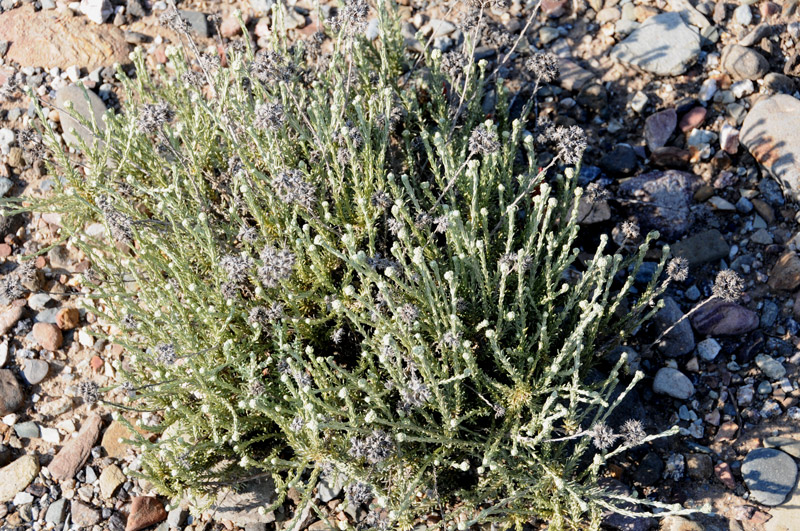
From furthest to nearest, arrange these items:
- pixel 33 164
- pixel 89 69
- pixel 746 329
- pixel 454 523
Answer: pixel 89 69, pixel 33 164, pixel 746 329, pixel 454 523

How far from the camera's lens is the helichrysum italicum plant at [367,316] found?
3.90m

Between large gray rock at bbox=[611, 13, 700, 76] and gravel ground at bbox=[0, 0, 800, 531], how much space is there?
15 millimetres

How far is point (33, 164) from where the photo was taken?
611 cm

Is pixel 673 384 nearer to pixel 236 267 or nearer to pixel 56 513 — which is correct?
pixel 236 267

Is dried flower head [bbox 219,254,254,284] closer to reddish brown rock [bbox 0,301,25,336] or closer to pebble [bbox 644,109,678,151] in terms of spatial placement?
reddish brown rock [bbox 0,301,25,336]

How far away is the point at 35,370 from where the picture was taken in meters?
5.37

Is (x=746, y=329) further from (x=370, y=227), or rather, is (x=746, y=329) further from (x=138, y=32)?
(x=138, y=32)

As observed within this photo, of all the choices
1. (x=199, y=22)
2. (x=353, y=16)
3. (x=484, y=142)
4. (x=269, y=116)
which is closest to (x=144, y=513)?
(x=269, y=116)

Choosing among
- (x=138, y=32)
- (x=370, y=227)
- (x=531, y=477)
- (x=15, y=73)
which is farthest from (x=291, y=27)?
(x=531, y=477)

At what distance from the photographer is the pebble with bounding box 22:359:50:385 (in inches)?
211

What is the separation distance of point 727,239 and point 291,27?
434 centimetres

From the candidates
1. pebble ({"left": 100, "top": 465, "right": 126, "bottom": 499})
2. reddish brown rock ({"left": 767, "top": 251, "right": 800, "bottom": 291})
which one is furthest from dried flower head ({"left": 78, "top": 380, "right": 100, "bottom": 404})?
reddish brown rock ({"left": 767, "top": 251, "right": 800, "bottom": 291})

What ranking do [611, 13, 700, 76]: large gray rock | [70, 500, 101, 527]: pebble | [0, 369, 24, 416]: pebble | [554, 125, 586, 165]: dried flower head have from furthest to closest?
[611, 13, 700, 76]: large gray rock → [0, 369, 24, 416]: pebble → [70, 500, 101, 527]: pebble → [554, 125, 586, 165]: dried flower head

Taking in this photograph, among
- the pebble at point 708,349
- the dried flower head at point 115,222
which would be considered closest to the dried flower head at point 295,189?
the dried flower head at point 115,222
